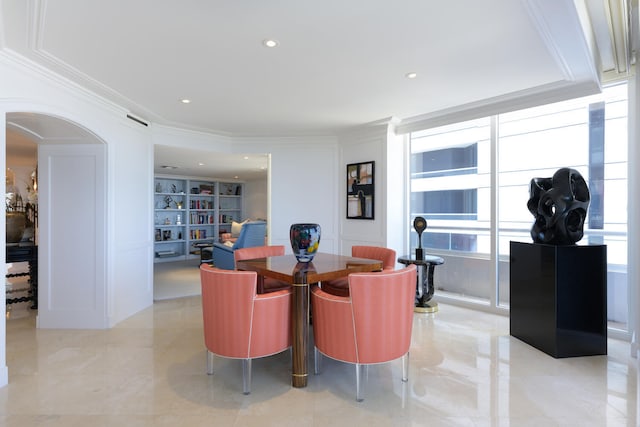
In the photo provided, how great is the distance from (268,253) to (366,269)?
4.65ft

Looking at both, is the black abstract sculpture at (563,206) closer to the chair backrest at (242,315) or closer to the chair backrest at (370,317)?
the chair backrest at (370,317)

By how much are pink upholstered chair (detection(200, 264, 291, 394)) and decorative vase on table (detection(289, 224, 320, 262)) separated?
1.56ft

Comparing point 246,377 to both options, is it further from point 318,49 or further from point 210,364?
point 318,49

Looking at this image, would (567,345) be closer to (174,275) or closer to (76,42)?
(76,42)

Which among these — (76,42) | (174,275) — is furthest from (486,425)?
(174,275)

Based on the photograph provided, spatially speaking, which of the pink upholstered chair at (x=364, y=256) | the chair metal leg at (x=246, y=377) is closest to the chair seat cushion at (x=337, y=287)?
the pink upholstered chair at (x=364, y=256)

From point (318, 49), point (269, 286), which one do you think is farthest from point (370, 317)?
point (318, 49)

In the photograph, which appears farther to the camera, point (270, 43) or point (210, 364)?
point (210, 364)

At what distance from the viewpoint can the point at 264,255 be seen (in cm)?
372

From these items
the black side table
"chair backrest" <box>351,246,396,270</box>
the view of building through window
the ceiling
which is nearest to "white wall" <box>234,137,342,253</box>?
the view of building through window

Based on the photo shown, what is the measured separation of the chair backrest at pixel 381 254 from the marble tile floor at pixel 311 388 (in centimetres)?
79

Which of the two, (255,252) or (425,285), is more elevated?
(255,252)

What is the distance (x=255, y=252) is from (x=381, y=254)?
4.36 feet

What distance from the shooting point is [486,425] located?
1.97 metres
